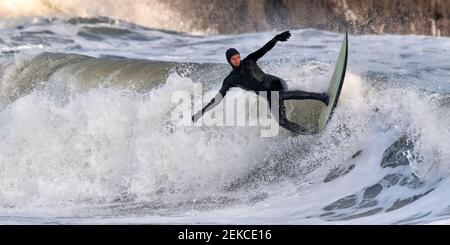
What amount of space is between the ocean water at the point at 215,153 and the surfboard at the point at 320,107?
0.15m

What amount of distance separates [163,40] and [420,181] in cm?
1230

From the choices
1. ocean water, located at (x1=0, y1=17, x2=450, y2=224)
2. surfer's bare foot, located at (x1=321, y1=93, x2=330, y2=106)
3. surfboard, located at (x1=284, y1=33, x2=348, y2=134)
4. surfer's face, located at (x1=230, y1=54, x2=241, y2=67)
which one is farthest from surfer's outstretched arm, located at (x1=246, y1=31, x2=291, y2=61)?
ocean water, located at (x1=0, y1=17, x2=450, y2=224)

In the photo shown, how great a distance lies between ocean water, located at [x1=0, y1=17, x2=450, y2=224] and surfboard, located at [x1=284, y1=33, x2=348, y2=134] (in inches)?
5.8

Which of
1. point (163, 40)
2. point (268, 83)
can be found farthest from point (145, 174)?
point (163, 40)

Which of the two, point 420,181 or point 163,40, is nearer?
point 420,181

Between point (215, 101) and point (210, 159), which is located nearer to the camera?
point (215, 101)

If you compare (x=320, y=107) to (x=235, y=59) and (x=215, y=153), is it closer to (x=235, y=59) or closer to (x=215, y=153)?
(x=215, y=153)

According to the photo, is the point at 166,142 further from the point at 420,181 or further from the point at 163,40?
the point at 163,40

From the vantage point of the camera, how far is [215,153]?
41.9 feet

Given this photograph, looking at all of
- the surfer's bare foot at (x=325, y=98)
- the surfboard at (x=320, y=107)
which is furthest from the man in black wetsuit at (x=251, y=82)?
the surfboard at (x=320, y=107)

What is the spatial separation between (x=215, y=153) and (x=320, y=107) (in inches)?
50.4

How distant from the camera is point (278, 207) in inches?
439

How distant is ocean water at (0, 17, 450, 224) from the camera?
429 inches

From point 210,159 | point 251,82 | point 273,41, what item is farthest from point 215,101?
point 210,159
